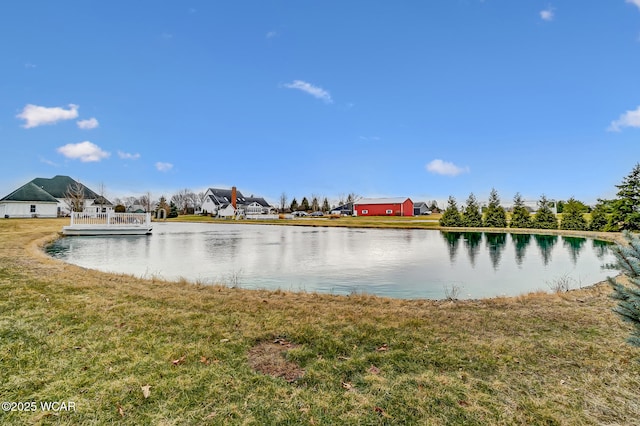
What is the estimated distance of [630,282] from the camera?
7.16ft

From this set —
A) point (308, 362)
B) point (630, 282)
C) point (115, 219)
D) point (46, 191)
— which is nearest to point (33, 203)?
point (46, 191)

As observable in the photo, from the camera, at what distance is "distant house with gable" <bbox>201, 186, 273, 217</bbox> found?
64.8m

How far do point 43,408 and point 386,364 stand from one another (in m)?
2.90

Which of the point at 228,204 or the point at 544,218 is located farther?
the point at 228,204

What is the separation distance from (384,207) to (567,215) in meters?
36.1

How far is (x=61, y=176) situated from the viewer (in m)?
48.2

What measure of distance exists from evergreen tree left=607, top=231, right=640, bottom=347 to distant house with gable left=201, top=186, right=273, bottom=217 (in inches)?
2487

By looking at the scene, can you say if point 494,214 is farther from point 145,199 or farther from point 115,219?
point 145,199

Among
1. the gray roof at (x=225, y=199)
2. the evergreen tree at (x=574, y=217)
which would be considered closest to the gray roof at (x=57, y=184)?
the gray roof at (x=225, y=199)

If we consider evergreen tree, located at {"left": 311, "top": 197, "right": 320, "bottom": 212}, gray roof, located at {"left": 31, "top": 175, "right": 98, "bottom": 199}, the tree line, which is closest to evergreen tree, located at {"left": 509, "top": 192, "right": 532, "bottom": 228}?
the tree line

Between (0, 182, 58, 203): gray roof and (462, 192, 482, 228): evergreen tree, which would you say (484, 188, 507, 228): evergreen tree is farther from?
(0, 182, 58, 203): gray roof

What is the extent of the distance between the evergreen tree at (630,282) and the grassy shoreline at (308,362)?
2.58 ft

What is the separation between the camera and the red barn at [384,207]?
2579 inches

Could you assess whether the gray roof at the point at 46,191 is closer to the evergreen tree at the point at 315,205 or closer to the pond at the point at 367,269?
the pond at the point at 367,269
